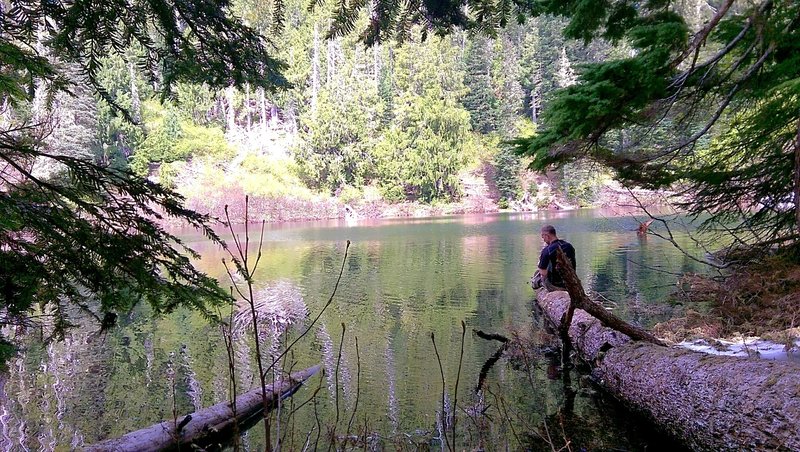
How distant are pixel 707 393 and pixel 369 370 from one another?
3.86 m

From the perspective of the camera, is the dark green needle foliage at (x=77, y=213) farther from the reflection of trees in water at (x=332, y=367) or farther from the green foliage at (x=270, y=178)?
the green foliage at (x=270, y=178)

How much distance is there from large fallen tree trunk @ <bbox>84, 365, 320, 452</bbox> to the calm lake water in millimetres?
233

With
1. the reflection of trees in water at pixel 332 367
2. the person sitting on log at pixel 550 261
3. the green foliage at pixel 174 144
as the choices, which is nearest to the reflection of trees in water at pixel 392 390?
the reflection of trees in water at pixel 332 367

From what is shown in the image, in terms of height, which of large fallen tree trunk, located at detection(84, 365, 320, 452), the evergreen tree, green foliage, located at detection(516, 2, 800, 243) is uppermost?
the evergreen tree

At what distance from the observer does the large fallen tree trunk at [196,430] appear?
13.3 ft

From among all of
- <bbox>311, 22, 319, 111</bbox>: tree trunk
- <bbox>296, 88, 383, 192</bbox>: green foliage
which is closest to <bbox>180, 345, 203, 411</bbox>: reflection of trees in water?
<bbox>296, 88, 383, 192</bbox>: green foliage

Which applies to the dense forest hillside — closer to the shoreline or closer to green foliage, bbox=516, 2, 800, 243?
the shoreline

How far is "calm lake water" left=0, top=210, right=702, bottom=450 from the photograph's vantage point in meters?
4.74

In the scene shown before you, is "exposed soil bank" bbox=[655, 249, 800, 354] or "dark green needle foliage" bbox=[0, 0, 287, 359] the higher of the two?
"dark green needle foliage" bbox=[0, 0, 287, 359]

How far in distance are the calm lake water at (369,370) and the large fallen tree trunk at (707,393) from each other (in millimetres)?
288

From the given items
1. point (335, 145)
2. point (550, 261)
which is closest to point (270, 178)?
point (335, 145)

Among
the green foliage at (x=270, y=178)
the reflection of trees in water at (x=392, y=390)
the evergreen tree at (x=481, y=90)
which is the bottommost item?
the reflection of trees in water at (x=392, y=390)

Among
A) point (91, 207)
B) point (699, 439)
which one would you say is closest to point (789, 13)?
point (699, 439)

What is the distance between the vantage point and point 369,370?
6.66 meters
